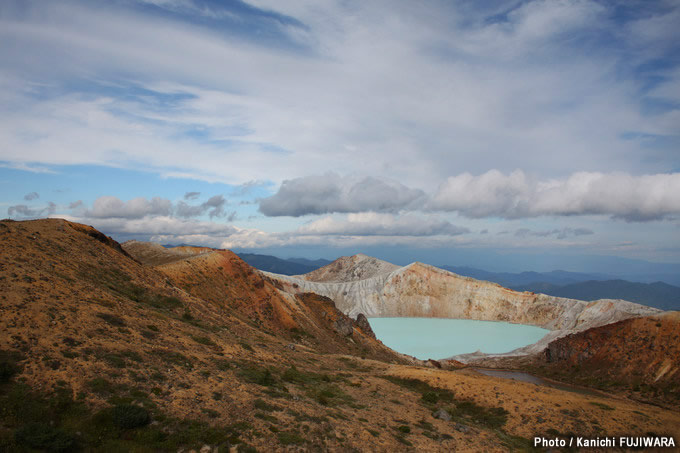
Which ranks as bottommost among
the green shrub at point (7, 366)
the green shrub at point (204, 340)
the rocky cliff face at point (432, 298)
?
the rocky cliff face at point (432, 298)

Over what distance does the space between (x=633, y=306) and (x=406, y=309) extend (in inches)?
2830

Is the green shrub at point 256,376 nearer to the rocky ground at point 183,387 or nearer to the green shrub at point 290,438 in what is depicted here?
the rocky ground at point 183,387

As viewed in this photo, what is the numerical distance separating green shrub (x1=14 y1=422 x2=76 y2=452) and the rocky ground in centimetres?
4

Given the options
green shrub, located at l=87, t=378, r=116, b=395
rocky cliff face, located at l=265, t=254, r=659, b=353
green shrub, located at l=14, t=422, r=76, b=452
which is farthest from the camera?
rocky cliff face, located at l=265, t=254, r=659, b=353

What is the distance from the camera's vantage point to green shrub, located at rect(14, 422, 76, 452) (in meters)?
10.3

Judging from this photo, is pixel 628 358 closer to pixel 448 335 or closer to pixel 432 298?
pixel 448 335

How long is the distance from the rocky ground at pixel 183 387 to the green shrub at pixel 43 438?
4 cm

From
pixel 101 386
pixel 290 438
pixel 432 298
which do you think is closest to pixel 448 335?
pixel 432 298

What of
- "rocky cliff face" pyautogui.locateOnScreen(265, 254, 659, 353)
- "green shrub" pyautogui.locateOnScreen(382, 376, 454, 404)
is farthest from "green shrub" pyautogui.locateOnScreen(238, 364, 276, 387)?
"rocky cliff face" pyautogui.locateOnScreen(265, 254, 659, 353)

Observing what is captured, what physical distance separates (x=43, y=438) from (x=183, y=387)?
656 cm

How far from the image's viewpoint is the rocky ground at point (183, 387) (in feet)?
41.6

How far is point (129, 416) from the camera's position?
12.7 m

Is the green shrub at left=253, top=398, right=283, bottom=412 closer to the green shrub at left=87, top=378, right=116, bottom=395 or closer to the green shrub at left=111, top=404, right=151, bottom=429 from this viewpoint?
the green shrub at left=111, top=404, right=151, bottom=429

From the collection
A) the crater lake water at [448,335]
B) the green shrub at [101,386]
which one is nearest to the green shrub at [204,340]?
the green shrub at [101,386]
